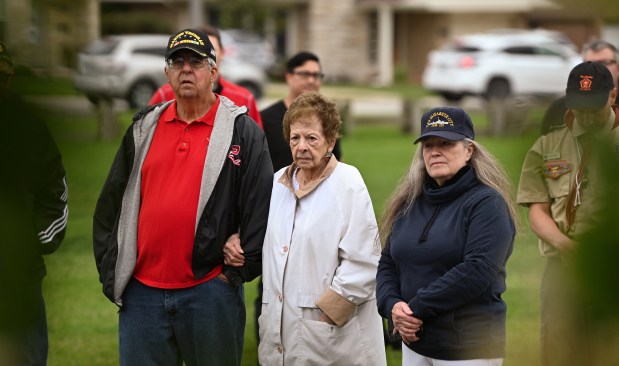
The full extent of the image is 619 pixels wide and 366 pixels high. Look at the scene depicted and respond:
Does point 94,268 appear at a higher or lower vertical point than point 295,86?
lower

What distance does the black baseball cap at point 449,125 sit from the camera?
165 inches

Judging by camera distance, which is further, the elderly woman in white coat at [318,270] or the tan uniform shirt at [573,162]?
the elderly woman in white coat at [318,270]

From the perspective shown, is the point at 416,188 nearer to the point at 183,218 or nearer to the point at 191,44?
the point at 183,218

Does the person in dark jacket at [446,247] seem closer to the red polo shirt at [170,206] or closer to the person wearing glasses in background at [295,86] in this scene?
the red polo shirt at [170,206]

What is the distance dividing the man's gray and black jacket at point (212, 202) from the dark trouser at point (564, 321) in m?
3.10

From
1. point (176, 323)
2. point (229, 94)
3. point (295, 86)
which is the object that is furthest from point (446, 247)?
point (295, 86)

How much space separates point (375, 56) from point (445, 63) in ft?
51.1

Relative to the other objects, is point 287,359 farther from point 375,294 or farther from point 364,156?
point 364,156

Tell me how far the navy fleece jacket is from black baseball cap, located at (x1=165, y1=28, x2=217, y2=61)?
1177 mm

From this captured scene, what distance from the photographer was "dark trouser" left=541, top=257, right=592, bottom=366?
115 cm

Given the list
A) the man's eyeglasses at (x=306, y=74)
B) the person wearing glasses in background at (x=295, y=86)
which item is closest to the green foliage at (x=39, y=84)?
the person wearing glasses in background at (x=295, y=86)

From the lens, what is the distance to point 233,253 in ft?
14.4

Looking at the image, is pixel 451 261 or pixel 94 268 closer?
pixel 451 261

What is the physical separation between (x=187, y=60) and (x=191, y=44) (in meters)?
0.07
